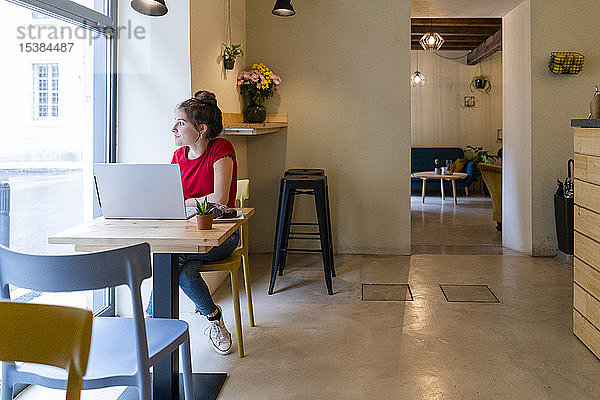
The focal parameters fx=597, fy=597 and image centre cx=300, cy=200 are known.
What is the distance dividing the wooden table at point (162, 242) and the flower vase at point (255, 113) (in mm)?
2860

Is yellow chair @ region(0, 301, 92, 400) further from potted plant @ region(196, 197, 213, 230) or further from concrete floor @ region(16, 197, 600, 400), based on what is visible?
concrete floor @ region(16, 197, 600, 400)

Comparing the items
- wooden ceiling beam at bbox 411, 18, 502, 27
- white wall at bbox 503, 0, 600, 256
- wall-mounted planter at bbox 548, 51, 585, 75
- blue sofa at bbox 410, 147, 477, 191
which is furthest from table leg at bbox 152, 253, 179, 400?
blue sofa at bbox 410, 147, 477, 191

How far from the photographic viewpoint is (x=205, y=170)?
9.74 ft

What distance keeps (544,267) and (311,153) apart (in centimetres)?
233

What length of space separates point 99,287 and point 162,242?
1.58 ft

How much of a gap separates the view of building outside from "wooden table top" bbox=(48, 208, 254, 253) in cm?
59

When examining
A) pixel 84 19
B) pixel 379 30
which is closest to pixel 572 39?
pixel 379 30

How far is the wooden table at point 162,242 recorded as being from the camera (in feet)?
6.72

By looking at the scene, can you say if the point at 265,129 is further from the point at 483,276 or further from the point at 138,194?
the point at 138,194

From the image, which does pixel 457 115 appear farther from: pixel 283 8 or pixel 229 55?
pixel 229 55

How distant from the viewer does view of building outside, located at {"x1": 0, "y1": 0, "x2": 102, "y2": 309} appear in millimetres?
2590

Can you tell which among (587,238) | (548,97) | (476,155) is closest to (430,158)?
(476,155)

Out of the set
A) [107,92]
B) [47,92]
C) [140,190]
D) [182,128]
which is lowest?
[140,190]

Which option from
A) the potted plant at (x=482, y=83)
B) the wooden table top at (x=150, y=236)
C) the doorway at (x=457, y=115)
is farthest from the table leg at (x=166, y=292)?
the potted plant at (x=482, y=83)
